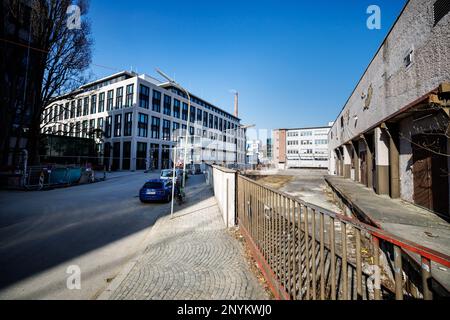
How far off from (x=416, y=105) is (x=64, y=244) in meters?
10.4

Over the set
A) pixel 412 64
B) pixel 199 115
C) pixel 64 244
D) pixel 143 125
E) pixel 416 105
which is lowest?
pixel 64 244

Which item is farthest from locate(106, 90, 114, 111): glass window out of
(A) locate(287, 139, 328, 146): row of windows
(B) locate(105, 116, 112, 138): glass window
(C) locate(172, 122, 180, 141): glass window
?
(A) locate(287, 139, 328, 146): row of windows

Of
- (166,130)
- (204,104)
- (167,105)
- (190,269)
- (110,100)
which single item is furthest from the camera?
(204,104)

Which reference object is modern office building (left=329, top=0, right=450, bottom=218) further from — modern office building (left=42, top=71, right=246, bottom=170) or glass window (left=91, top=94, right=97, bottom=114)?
glass window (left=91, top=94, right=97, bottom=114)

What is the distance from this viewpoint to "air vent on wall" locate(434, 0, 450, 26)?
15.4 ft

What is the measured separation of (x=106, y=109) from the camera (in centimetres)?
4172

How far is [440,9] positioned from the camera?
193 inches

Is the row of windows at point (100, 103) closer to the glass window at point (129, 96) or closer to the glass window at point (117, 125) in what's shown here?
the glass window at point (129, 96)

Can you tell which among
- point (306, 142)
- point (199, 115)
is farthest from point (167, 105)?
point (306, 142)

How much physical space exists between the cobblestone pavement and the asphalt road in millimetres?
565

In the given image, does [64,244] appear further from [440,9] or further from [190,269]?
[440,9]

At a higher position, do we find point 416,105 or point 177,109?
point 177,109

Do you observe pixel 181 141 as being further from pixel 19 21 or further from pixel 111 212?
pixel 111 212

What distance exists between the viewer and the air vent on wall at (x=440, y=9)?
468 centimetres
